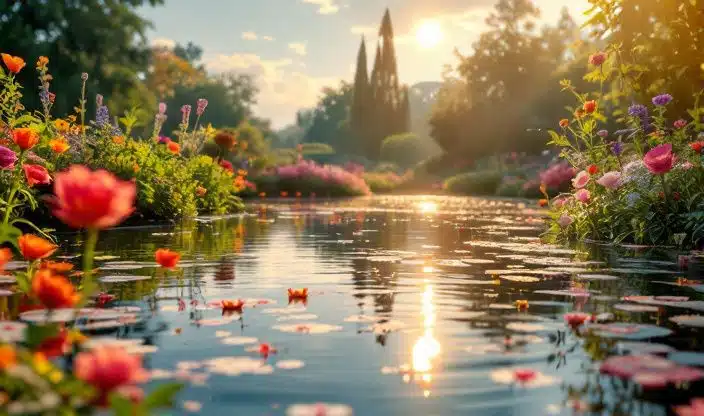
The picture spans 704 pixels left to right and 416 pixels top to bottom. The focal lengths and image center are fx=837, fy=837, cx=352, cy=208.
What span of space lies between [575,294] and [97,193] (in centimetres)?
354

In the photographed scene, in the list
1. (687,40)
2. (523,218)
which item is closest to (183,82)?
(523,218)

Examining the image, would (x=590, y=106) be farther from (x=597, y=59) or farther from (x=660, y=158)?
(x=660, y=158)

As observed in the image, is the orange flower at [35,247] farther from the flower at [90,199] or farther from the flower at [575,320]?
the flower at [575,320]

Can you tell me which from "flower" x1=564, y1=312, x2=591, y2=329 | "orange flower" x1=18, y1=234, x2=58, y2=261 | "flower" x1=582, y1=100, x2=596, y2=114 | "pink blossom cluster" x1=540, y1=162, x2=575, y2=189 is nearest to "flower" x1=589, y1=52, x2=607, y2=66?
"flower" x1=582, y1=100, x2=596, y2=114

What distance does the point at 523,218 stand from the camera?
50.1 ft

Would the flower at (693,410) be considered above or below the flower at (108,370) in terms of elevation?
below

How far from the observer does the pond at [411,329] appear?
2.72 metres

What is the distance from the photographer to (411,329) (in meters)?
3.91

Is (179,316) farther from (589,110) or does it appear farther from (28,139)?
(589,110)

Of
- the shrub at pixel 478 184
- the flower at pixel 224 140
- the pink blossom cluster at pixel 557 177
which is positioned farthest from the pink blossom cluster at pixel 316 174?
the flower at pixel 224 140

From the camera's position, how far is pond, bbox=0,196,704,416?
8.94 feet

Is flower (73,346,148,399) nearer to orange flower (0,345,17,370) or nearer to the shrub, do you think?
orange flower (0,345,17,370)

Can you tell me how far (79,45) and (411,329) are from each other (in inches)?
1195

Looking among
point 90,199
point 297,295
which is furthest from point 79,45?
point 90,199
